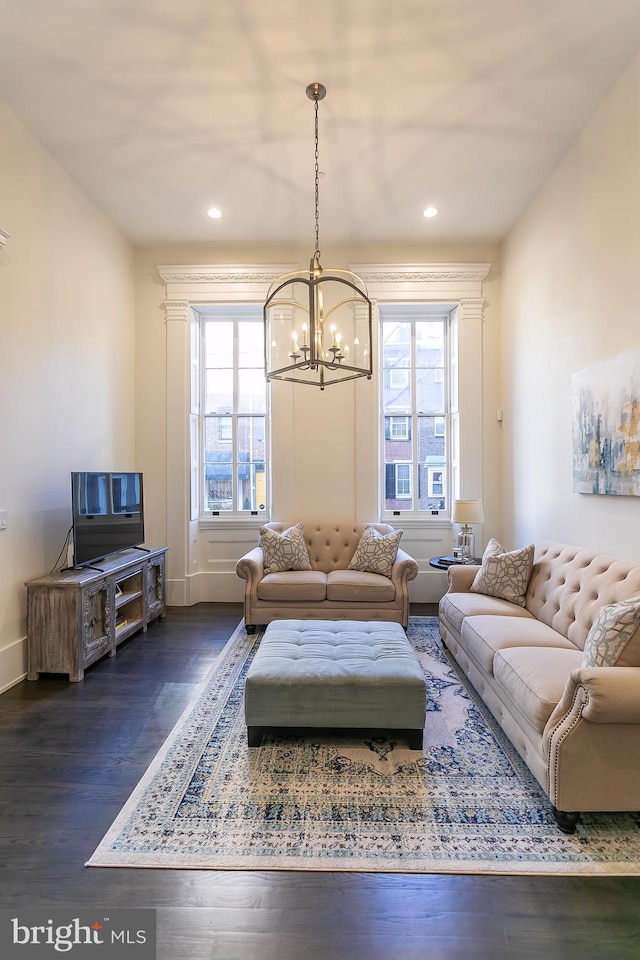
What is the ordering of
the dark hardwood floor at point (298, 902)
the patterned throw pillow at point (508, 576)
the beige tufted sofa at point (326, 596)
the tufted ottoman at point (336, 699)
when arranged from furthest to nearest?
the beige tufted sofa at point (326, 596) → the patterned throw pillow at point (508, 576) → the tufted ottoman at point (336, 699) → the dark hardwood floor at point (298, 902)

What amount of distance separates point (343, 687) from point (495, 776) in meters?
0.79

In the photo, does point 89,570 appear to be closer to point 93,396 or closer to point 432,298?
point 93,396

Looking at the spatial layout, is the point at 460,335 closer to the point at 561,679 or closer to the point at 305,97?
the point at 305,97

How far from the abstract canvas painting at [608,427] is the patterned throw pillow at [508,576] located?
2.14ft

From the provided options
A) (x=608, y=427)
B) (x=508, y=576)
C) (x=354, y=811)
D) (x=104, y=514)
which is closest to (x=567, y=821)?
(x=354, y=811)

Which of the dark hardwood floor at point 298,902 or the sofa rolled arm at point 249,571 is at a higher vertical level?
the sofa rolled arm at point 249,571

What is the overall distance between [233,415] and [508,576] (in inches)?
132

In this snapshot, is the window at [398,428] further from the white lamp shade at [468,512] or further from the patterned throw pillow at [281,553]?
the patterned throw pillow at [281,553]

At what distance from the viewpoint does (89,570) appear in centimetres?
353

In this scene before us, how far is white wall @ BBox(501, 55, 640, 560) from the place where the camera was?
2.80 m

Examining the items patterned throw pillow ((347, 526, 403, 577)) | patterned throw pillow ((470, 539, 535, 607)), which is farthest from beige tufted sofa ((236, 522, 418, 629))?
patterned throw pillow ((470, 539, 535, 607))

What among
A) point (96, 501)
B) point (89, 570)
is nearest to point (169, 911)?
point (89, 570)

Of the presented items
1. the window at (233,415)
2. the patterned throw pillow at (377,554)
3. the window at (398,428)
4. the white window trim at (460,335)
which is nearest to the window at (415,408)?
the window at (398,428)

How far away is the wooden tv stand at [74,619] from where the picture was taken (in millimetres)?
3174
